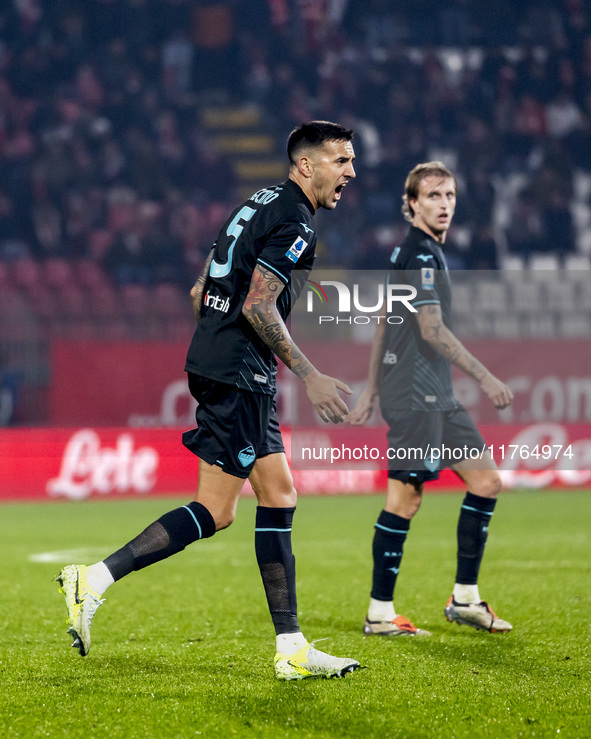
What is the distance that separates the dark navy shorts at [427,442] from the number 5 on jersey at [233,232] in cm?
134

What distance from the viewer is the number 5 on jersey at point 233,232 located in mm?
3898

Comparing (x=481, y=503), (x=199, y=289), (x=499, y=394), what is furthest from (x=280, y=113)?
(x=199, y=289)

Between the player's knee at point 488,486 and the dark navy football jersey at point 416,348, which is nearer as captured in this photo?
the dark navy football jersey at point 416,348

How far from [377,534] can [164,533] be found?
1.43m

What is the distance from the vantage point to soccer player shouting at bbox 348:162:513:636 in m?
4.79

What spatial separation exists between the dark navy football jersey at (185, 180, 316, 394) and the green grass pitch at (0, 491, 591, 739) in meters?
1.10

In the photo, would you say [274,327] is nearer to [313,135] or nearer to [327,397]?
[327,397]

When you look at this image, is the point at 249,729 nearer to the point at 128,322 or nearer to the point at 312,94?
the point at 128,322

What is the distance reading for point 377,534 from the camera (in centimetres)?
492

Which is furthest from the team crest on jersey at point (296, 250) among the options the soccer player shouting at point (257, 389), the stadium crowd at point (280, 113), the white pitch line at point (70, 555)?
the stadium crowd at point (280, 113)

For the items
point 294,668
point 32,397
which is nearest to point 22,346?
point 32,397

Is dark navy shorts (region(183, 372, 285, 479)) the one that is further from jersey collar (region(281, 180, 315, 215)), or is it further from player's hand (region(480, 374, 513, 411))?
player's hand (region(480, 374, 513, 411))

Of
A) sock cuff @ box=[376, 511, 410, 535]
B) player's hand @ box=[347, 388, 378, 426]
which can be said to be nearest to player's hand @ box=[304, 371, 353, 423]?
player's hand @ box=[347, 388, 378, 426]

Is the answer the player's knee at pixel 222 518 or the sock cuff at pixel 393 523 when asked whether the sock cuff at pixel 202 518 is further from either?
the sock cuff at pixel 393 523
